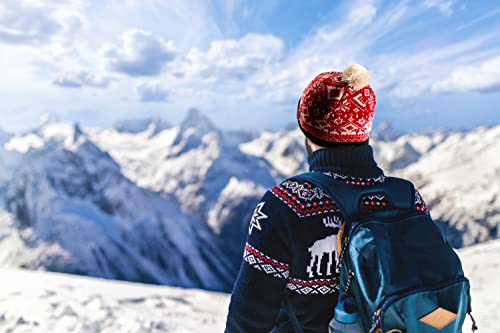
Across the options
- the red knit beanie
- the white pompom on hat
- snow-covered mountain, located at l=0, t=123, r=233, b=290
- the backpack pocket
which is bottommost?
snow-covered mountain, located at l=0, t=123, r=233, b=290

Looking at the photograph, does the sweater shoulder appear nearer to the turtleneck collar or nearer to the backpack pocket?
the turtleneck collar

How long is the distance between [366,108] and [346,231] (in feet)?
2.50

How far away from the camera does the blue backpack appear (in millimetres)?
1721

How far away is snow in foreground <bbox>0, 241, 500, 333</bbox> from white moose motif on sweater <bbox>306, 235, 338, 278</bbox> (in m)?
4.70

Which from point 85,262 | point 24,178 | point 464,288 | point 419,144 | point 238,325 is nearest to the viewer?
point 464,288

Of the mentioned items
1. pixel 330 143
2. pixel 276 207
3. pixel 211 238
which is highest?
pixel 330 143

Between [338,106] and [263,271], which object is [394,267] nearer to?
[263,271]

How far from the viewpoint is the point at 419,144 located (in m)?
161

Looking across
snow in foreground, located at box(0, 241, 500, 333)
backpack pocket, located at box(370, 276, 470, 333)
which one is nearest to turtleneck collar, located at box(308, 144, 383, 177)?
backpack pocket, located at box(370, 276, 470, 333)

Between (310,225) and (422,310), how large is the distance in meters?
0.68

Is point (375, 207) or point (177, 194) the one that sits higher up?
point (375, 207)

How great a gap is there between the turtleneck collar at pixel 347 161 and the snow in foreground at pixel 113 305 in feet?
15.8

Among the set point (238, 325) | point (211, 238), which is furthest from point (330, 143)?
point (211, 238)

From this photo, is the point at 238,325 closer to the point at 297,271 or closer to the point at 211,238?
the point at 297,271
